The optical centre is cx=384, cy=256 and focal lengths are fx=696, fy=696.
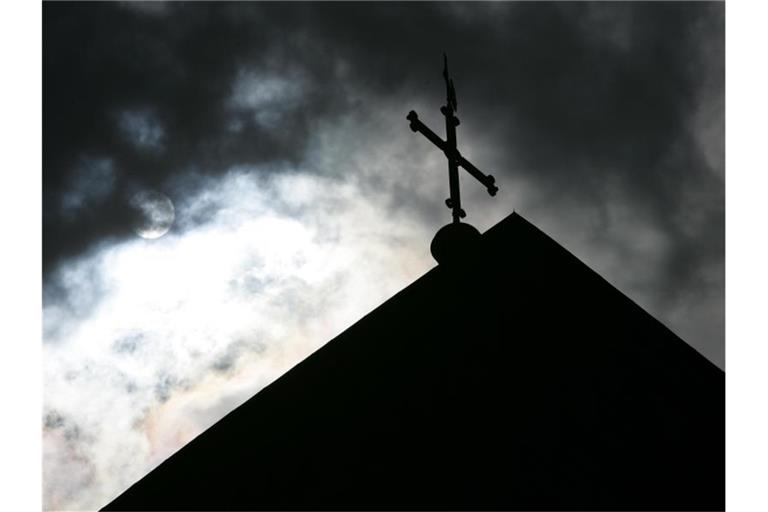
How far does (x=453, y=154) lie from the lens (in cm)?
→ 744

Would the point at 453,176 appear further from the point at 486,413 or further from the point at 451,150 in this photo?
the point at 486,413

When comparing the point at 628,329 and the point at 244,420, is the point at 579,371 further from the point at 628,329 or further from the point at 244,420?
the point at 244,420

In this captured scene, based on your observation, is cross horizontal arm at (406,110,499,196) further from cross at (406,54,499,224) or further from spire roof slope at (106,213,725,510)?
spire roof slope at (106,213,725,510)

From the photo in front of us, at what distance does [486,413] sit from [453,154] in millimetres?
3614

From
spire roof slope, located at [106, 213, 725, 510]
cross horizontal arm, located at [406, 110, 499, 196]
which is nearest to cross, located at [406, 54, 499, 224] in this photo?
cross horizontal arm, located at [406, 110, 499, 196]

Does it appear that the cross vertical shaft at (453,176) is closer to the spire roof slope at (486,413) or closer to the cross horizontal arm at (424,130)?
the cross horizontal arm at (424,130)

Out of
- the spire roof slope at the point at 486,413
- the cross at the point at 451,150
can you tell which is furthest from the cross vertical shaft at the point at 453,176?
the spire roof slope at the point at 486,413

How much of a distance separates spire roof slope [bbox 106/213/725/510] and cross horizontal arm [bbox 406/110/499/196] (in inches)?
99.8

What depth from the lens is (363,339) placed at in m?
4.99

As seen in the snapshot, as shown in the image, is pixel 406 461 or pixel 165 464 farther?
pixel 165 464

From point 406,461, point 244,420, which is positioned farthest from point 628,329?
point 244,420

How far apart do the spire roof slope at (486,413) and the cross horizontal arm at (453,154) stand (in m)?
2.54

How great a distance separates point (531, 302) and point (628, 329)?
25.5 inches

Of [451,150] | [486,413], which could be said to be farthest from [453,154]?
[486,413]
